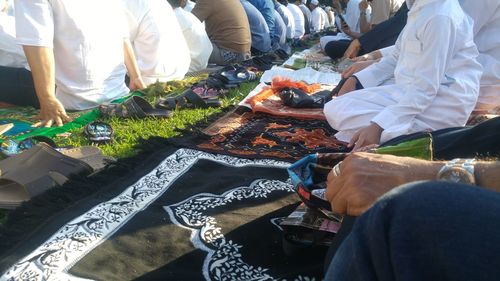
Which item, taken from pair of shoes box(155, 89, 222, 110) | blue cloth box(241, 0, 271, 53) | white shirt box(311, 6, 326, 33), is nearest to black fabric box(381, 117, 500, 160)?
pair of shoes box(155, 89, 222, 110)

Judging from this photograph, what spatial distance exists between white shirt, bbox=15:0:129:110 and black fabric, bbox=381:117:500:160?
239 cm

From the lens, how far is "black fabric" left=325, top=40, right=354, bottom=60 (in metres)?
6.19

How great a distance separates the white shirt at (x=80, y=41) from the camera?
9.07ft

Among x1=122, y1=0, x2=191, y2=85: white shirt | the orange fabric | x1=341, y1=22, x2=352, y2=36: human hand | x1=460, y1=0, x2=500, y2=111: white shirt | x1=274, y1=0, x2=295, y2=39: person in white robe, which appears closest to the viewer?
x1=460, y1=0, x2=500, y2=111: white shirt

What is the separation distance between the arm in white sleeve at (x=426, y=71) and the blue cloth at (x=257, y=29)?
490 cm

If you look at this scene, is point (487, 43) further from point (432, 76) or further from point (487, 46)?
point (432, 76)

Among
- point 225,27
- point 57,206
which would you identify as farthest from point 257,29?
point 57,206

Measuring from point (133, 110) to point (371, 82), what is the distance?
1566 mm

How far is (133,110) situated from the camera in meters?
2.99

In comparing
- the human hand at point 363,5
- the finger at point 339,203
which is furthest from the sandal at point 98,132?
the human hand at point 363,5

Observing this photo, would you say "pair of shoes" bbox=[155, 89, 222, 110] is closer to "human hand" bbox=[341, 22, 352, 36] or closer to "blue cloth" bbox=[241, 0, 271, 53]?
"blue cloth" bbox=[241, 0, 271, 53]

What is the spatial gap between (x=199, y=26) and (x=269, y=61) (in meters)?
1.15

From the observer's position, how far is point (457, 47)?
213 centimetres

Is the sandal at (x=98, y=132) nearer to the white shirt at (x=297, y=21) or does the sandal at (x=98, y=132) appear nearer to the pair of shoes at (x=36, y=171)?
the pair of shoes at (x=36, y=171)
